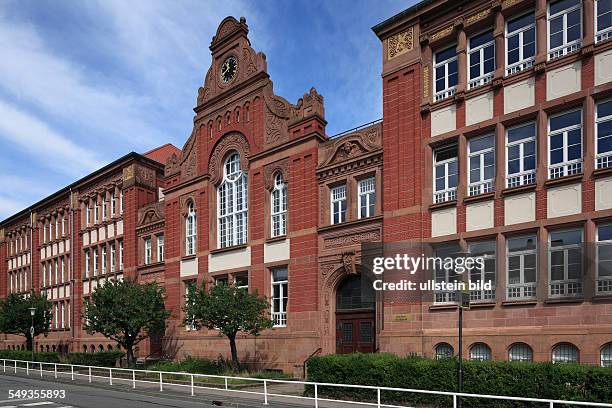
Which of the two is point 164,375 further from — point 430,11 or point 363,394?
point 430,11

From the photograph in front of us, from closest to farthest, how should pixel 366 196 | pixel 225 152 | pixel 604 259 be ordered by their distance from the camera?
pixel 604 259 < pixel 366 196 < pixel 225 152

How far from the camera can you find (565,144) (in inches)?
668

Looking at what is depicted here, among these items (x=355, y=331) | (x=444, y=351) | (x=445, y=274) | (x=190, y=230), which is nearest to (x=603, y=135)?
(x=445, y=274)

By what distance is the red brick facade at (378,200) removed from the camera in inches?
655

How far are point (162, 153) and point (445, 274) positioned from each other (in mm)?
30588

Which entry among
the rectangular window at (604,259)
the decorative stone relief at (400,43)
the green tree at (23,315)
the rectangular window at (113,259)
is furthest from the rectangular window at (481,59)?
the green tree at (23,315)

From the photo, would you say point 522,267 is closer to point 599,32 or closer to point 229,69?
point 599,32

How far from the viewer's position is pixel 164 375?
81.9 ft

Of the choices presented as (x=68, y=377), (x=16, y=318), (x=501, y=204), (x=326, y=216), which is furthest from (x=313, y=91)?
(x=16, y=318)

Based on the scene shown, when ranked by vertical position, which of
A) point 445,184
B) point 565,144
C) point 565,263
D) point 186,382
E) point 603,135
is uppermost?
point 603,135

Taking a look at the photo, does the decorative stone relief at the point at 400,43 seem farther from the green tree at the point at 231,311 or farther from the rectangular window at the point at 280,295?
the green tree at the point at 231,311

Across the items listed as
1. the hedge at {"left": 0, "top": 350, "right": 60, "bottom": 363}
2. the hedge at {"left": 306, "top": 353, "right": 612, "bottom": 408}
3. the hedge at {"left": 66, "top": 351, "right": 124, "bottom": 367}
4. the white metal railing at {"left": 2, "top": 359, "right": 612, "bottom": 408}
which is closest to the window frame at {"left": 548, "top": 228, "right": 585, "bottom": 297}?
the hedge at {"left": 306, "top": 353, "right": 612, "bottom": 408}

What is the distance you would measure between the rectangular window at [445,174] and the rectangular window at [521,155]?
78.4 inches

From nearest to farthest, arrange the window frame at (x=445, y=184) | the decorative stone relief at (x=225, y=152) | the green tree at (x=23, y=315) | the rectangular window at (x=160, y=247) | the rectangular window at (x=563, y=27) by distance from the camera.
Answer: the rectangular window at (x=563, y=27) < the window frame at (x=445, y=184) < the decorative stone relief at (x=225, y=152) < the rectangular window at (x=160, y=247) < the green tree at (x=23, y=315)
